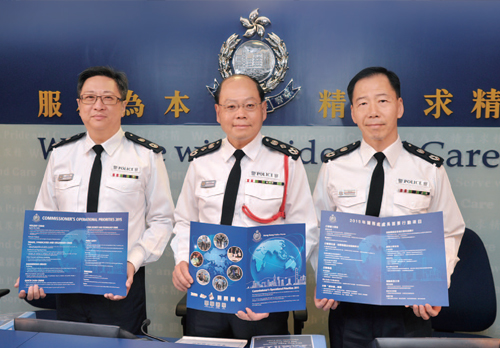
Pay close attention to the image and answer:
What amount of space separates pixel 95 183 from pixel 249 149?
78cm

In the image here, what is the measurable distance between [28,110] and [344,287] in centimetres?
272

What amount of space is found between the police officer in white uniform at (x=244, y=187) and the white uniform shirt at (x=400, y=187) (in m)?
0.17

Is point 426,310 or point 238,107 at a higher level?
point 238,107

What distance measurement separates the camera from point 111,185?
214 centimetres

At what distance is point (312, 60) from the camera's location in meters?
2.96

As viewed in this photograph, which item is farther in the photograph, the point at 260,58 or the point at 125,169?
the point at 260,58

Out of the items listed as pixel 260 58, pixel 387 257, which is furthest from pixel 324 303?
pixel 260 58

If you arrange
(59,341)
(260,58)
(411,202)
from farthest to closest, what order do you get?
(260,58), (411,202), (59,341)

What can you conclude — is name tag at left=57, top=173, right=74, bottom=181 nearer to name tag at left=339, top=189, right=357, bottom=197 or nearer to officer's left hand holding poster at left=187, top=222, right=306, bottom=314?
officer's left hand holding poster at left=187, top=222, right=306, bottom=314

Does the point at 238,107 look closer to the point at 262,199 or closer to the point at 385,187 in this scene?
the point at 262,199

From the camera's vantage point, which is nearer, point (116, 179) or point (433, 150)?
point (116, 179)

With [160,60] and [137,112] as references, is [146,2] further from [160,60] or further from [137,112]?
[137,112]

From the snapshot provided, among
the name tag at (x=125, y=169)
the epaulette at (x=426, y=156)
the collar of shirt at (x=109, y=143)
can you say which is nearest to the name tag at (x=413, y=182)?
the epaulette at (x=426, y=156)

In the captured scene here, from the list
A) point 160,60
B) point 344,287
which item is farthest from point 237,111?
point 160,60
